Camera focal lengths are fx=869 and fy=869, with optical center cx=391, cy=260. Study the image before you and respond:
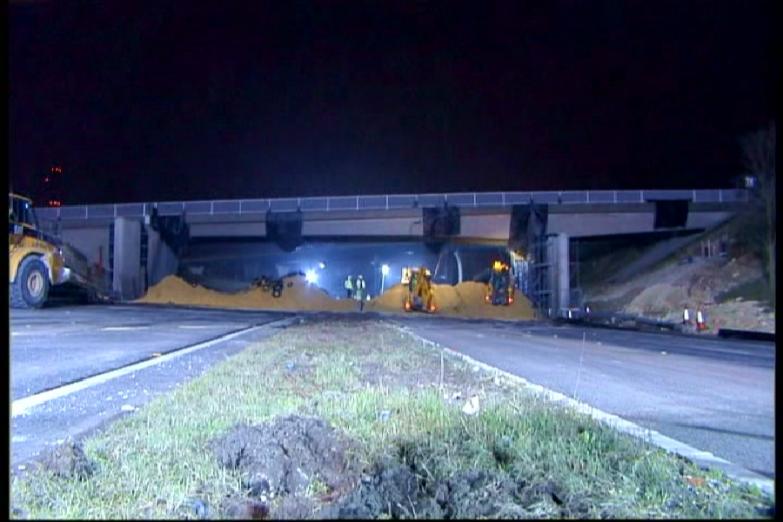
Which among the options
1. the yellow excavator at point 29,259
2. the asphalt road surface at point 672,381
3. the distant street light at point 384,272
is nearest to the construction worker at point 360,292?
the distant street light at point 384,272

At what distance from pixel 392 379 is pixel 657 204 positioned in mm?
47395

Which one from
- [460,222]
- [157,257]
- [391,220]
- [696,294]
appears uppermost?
[391,220]

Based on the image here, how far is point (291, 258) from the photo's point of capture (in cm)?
7369

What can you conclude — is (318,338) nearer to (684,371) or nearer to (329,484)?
(684,371)

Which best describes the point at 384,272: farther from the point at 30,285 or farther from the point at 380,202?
the point at 30,285

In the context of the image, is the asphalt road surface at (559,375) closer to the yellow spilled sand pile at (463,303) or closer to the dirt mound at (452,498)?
the dirt mound at (452,498)

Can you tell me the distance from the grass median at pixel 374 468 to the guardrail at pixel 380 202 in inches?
1819

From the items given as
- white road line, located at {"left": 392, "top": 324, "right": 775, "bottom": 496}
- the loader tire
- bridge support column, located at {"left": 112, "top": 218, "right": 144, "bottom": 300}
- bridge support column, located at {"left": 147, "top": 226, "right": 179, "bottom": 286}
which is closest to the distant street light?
bridge support column, located at {"left": 147, "top": 226, "right": 179, "bottom": 286}

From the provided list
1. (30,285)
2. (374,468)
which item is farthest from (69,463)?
(30,285)

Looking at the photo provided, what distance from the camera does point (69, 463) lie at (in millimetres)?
5852

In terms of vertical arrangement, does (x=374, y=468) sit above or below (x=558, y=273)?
below

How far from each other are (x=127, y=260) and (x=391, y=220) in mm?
17522

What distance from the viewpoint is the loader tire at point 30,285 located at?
31.0 metres

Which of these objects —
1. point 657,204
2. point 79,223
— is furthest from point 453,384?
point 79,223
